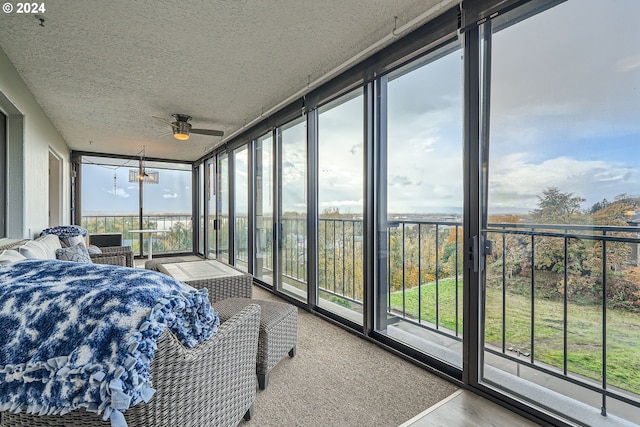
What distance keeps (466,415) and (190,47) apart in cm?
322

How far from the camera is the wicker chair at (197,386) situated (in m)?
1.00

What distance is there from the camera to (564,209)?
164cm

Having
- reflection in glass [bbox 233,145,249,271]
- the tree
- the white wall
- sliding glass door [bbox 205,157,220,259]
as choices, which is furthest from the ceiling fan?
the tree

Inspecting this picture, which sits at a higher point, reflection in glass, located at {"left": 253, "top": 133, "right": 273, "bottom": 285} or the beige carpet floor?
reflection in glass, located at {"left": 253, "top": 133, "right": 273, "bottom": 285}

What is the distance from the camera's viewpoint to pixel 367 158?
106 inches

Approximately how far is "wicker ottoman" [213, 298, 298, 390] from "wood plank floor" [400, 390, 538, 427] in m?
0.85

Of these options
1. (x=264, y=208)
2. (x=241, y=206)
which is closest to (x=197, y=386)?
(x=264, y=208)

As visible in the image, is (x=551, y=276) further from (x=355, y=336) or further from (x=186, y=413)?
(x=186, y=413)

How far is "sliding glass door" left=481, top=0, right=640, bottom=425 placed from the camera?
1.47 meters

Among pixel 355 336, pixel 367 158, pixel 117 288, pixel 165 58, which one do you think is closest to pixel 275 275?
pixel 355 336

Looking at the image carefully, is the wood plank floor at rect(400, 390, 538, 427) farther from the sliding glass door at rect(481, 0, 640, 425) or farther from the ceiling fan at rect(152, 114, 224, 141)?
the ceiling fan at rect(152, 114, 224, 141)

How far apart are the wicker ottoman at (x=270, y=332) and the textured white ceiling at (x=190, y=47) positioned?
79.8 inches

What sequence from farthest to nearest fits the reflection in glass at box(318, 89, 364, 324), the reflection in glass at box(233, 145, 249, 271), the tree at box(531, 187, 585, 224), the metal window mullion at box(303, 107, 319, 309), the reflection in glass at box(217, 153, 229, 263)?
the reflection in glass at box(217, 153, 229, 263) < the reflection in glass at box(233, 145, 249, 271) < the metal window mullion at box(303, 107, 319, 309) < the reflection in glass at box(318, 89, 364, 324) < the tree at box(531, 187, 585, 224)

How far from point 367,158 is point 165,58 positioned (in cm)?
200
